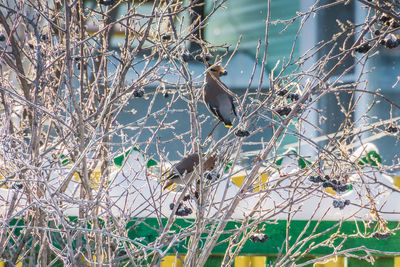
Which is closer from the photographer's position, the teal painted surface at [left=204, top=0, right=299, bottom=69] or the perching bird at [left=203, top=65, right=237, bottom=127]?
the perching bird at [left=203, top=65, right=237, bottom=127]

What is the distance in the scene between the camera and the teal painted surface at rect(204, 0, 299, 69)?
Result: 5668 millimetres

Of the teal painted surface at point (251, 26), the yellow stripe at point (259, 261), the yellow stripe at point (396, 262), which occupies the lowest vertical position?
the yellow stripe at point (259, 261)

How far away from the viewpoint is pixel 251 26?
569 centimetres

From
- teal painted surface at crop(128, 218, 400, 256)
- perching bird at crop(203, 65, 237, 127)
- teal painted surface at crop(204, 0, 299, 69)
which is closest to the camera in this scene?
perching bird at crop(203, 65, 237, 127)

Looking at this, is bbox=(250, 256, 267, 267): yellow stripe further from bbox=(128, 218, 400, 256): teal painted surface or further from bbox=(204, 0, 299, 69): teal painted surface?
bbox=(204, 0, 299, 69): teal painted surface

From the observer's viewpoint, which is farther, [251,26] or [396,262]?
[251,26]

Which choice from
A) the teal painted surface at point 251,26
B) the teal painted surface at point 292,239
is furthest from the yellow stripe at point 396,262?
the teal painted surface at point 251,26

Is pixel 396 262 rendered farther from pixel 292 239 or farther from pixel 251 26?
pixel 251 26

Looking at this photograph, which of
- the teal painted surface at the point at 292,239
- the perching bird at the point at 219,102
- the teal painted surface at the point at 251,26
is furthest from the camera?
the teal painted surface at the point at 251,26

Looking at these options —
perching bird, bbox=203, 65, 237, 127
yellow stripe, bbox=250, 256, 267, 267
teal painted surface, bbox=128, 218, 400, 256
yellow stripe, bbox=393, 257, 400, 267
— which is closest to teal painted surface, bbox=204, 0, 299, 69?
teal painted surface, bbox=128, 218, 400, 256

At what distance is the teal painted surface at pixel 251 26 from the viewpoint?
18.6 feet

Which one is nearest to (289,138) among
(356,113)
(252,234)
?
(356,113)

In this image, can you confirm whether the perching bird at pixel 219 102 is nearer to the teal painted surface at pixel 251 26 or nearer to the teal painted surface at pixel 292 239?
the teal painted surface at pixel 292 239

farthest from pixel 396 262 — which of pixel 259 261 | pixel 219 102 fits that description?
pixel 219 102
